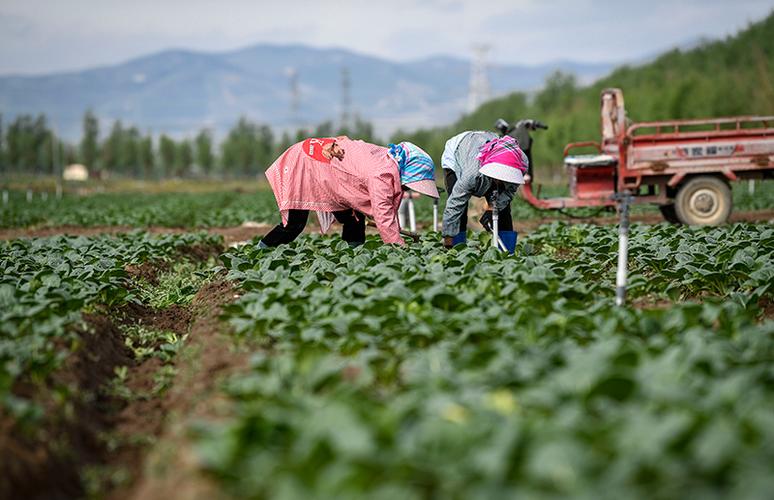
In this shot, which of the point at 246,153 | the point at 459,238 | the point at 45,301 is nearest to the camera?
the point at 45,301

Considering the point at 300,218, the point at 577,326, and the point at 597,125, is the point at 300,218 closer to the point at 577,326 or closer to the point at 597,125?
the point at 577,326

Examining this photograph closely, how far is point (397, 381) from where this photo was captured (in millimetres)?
3812

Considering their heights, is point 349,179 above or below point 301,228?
above

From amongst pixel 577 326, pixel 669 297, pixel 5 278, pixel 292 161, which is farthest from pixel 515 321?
pixel 5 278

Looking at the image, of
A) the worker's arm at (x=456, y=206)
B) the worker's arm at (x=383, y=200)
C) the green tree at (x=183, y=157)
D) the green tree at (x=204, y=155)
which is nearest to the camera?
the worker's arm at (x=383, y=200)

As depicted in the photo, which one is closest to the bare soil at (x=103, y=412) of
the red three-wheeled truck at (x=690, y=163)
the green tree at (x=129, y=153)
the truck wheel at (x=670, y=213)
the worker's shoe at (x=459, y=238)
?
the worker's shoe at (x=459, y=238)

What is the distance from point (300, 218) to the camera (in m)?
7.64

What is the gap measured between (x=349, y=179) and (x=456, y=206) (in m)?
1.03

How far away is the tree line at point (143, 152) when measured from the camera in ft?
321

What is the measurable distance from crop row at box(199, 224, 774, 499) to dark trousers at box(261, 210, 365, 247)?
6.63 feet

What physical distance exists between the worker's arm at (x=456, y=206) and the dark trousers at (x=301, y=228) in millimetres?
1034

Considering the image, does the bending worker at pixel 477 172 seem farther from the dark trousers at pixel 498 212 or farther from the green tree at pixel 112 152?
the green tree at pixel 112 152

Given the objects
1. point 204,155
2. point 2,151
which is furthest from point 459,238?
point 2,151

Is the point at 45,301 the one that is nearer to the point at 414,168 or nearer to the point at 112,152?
the point at 414,168
